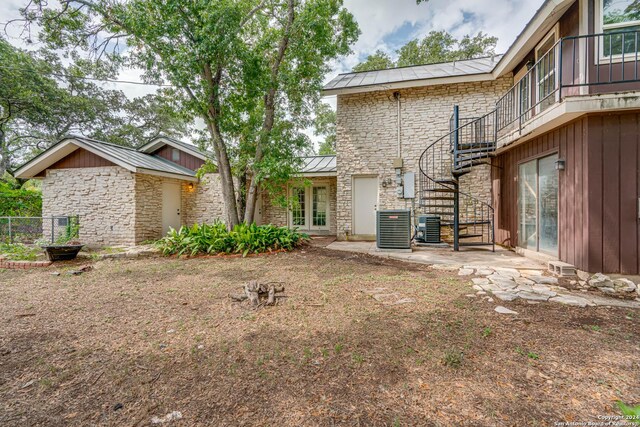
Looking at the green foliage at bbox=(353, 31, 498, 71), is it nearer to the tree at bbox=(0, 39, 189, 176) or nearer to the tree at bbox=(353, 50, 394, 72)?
the tree at bbox=(353, 50, 394, 72)

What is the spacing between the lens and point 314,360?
1932mm

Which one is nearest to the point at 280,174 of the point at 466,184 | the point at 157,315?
the point at 157,315

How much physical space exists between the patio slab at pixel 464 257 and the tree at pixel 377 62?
12.4 metres

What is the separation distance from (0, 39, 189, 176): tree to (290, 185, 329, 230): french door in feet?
17.1

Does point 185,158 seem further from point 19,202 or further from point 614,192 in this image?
point 614,192

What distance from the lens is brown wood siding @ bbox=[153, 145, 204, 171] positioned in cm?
984

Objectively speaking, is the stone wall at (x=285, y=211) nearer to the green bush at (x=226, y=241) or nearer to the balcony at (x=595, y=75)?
the green bush at (x=226, y=241)

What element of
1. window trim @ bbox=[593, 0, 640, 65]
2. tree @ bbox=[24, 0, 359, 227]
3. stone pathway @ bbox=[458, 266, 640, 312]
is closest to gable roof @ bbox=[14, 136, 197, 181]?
tree @ bbox=[24, 0, 359, 227]

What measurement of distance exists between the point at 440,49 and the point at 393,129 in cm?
987

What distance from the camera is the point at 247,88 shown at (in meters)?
6.44

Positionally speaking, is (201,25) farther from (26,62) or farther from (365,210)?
(26,62)

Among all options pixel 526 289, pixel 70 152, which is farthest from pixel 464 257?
pixel 70 152

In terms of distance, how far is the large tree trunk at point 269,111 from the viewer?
6637mm

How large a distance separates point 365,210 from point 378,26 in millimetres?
7233
